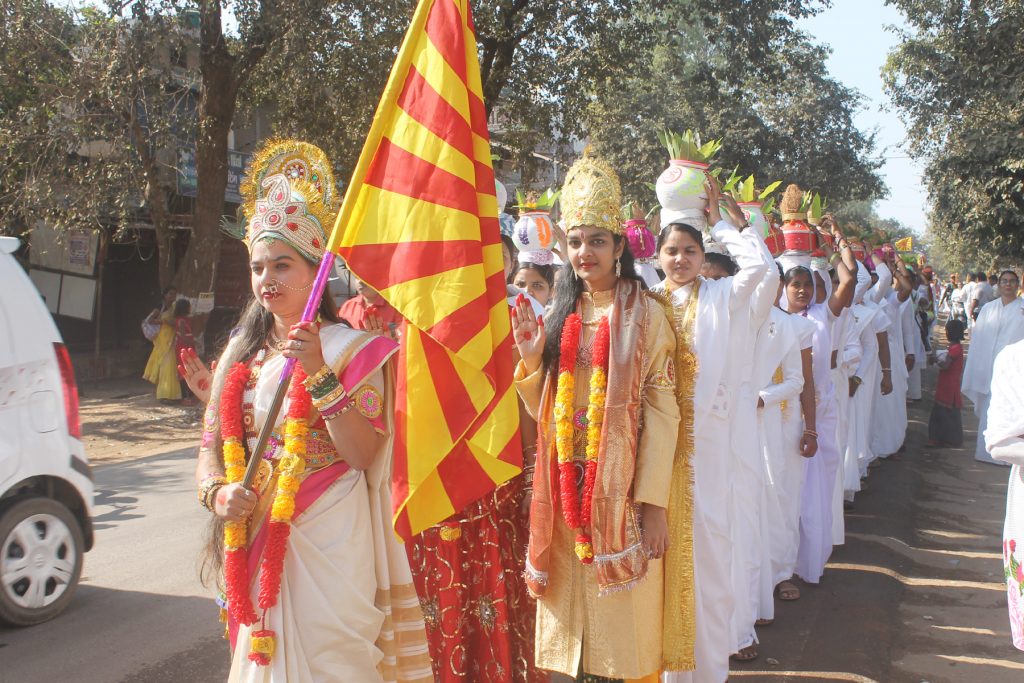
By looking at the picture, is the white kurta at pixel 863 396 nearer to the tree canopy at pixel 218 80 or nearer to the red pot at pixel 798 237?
the red pot at pixel 798 237

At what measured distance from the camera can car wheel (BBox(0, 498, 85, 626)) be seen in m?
4.98

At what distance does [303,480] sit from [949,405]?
1083 centimetres

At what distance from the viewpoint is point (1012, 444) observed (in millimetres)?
3482

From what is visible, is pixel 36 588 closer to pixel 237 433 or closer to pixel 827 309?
pixel 237 433

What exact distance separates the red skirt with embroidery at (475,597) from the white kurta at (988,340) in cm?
Result: 780

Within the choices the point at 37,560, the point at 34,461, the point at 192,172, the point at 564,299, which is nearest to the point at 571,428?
the point at 564,299

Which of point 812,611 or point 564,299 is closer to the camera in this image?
point 564,299

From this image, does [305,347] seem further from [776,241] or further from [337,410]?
[776,241]

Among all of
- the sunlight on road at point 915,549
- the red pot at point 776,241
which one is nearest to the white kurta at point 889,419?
the sunlight on road at point 915,549

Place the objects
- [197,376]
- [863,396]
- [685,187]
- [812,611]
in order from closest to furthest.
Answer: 1. [197,376]
2. [685,187]
3. [812,611]
4. [863,396]

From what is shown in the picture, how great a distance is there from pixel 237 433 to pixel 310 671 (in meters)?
0.75

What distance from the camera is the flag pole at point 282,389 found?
263cm

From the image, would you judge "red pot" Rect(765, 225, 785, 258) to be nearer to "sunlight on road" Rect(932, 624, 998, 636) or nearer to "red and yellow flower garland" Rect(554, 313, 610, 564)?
"sunlight on road" Rect(932, 624, 998, 636)

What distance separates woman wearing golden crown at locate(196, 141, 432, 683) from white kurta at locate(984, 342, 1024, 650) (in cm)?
227
